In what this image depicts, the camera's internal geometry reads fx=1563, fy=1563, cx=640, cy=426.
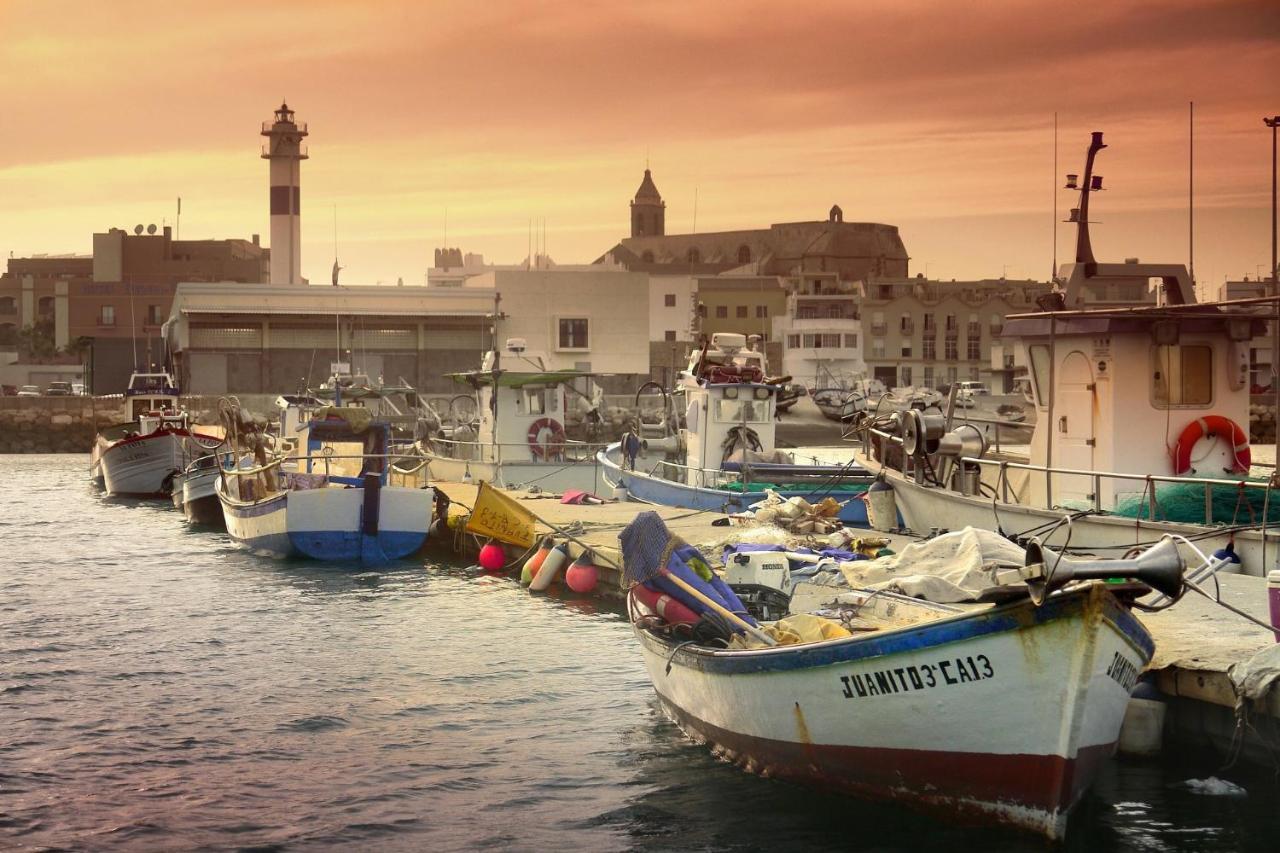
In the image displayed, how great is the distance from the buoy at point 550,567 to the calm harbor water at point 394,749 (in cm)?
36

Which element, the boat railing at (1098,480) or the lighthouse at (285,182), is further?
the lighthouse at (285,182)

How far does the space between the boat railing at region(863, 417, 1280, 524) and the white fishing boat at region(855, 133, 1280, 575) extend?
0.04 meters

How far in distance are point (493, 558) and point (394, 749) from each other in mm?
10847

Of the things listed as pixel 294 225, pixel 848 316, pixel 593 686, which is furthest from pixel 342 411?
pixel 848 316

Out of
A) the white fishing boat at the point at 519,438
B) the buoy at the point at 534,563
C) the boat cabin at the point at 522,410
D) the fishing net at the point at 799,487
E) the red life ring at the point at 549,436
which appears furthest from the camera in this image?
the red life ring at the point at 549,436

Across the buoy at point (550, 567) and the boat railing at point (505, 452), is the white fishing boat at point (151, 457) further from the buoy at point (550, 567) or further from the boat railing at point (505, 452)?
the buoy at point (550, 567)

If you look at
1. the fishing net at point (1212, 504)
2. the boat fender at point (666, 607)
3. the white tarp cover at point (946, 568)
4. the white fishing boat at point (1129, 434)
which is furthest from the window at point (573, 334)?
the boat fender at point (666, 607)

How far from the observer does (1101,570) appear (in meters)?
9.55

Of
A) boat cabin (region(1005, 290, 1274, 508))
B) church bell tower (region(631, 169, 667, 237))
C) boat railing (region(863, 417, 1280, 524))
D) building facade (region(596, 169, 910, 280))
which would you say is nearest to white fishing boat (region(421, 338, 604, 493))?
boat railing (region(863, 417, 1280, 524))

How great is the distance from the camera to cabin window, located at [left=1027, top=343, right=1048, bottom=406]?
19.5m

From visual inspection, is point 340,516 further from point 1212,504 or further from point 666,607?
point 1212,504

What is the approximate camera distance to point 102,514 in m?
38.2

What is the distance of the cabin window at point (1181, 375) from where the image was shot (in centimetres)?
1803

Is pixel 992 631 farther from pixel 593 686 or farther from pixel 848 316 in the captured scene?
pixel 848 316
